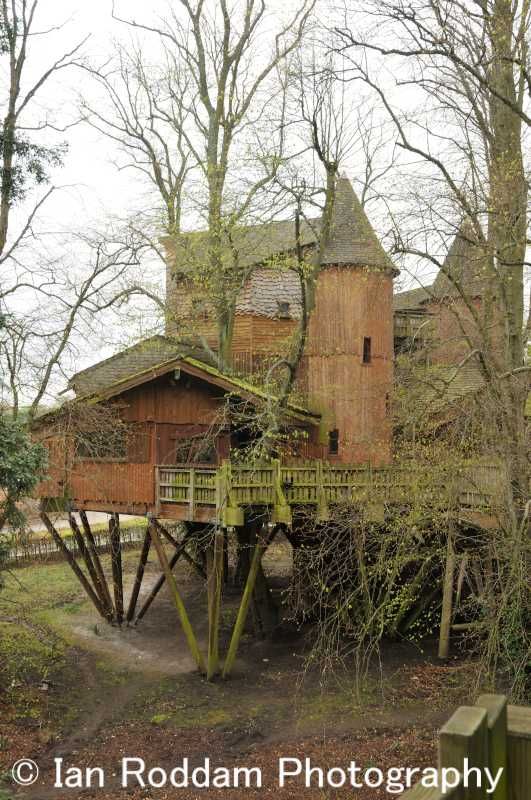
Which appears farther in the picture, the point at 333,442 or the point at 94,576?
the point at 333,442

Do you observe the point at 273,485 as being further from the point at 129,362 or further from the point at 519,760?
the point at 519,760

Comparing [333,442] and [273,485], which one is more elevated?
[333,442]

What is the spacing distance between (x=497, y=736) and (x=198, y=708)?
1485 centimetres

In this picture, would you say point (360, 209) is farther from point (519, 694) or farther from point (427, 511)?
point (519, 694)

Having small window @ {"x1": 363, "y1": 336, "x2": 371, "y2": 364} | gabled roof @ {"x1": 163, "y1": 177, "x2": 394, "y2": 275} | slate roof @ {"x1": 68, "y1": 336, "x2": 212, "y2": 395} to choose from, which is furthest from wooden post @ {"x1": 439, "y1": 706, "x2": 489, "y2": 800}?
small window @ {"x1": 363, "y1": 336, "x2": 371, "y2": 364}

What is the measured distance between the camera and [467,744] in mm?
1638

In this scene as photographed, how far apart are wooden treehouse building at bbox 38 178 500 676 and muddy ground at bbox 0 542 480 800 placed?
5.48 feet

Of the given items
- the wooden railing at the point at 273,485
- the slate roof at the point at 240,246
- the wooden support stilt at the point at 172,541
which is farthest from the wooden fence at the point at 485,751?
the slate roof at the point at 240,246

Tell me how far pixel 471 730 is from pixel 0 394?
622 inches

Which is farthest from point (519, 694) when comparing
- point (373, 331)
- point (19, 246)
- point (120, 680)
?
point (373, 331)

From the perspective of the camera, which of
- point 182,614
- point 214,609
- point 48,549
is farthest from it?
point 48,549

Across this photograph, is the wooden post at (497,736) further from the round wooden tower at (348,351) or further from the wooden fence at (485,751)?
the round wooden tower at (348,351)

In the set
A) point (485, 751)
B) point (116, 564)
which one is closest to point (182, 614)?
point (116, 564)

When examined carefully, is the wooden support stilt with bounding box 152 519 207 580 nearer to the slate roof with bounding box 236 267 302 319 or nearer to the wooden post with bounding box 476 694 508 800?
the slate roof with bounding box 236 267 302 319
